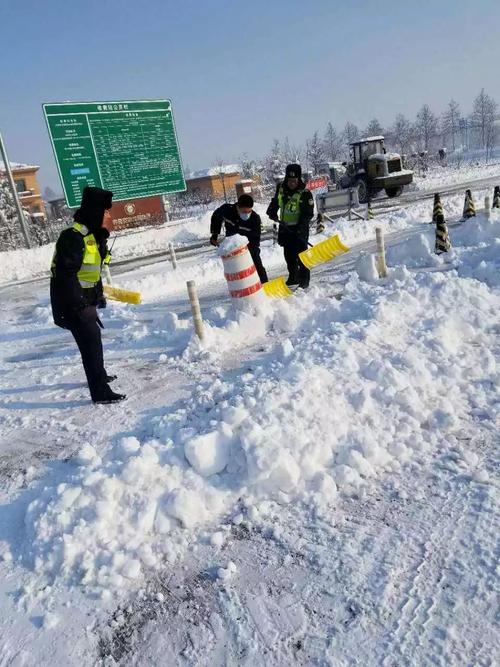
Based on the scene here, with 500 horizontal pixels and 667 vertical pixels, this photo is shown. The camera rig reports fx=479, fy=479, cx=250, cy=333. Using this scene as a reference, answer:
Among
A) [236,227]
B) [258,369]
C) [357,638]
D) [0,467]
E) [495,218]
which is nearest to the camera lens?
[357,638]

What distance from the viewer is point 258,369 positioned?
5008 millimetres

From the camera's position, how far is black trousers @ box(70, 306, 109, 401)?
4.81 metres

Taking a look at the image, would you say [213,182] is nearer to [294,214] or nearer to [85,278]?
[294,214]

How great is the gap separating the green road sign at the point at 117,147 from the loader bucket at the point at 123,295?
33.6 ft

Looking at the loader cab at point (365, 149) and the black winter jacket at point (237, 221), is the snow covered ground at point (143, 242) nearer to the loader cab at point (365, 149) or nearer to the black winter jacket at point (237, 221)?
the loader cab at point (365, 149)

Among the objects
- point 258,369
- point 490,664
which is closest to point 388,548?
point 490,664

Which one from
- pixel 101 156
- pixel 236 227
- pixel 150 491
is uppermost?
pixel 101 156

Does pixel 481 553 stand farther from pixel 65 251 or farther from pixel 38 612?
pixel 65 251

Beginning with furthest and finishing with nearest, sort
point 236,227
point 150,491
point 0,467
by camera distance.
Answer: point 236,227 → point 0,467 → point 150,491

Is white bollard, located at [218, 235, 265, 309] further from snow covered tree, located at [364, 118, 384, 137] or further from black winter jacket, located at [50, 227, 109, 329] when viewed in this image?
snow covered tree, located at [364, 118, 384, 137]

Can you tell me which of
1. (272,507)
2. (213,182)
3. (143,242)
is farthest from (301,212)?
(213,182)

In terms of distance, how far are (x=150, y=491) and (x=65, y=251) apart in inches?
95.3

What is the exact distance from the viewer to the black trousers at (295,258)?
8.12 m

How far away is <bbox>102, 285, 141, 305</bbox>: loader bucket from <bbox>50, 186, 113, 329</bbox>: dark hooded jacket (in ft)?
12.1
